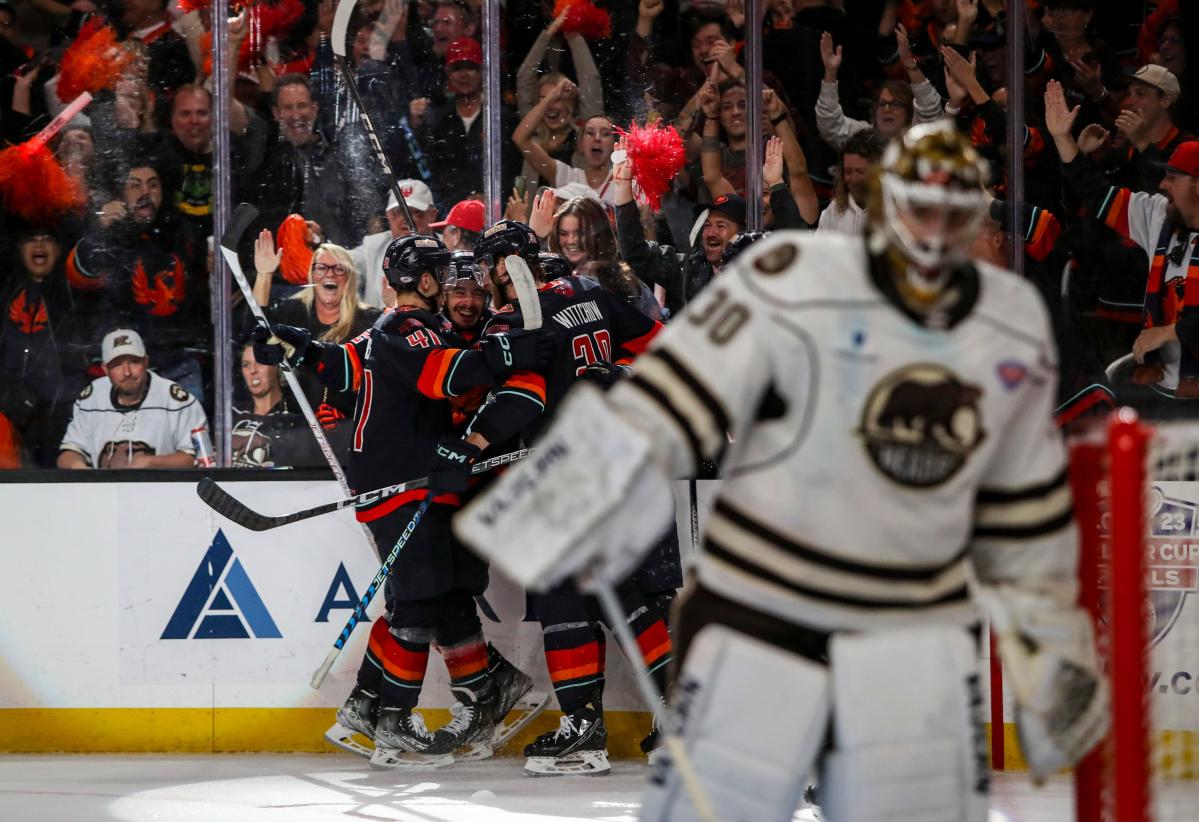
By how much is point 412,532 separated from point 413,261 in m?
0.74

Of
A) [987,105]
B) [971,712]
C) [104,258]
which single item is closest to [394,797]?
[104,258]

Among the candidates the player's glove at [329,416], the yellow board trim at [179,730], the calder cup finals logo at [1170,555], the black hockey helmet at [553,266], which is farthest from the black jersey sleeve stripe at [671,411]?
the player's glove at [329,416]

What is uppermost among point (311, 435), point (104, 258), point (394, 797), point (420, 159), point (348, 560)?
point (420, 159)

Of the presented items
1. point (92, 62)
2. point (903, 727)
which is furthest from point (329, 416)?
point (903, 727)

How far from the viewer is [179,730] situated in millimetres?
4582

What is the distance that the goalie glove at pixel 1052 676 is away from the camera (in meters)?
1.98

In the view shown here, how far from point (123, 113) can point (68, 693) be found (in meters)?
1.80

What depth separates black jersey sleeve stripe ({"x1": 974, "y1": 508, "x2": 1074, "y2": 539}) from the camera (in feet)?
6.61

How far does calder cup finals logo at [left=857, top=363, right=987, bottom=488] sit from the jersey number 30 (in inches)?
94.1

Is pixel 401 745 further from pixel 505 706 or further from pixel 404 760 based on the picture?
pixel 505 706

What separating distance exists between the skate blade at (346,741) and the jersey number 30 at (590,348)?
1.18 metres

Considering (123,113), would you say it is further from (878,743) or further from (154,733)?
(878,743)

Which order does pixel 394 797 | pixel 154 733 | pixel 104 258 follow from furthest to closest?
1. pixel 104 258
2. pixel 154 733
3. pixel 394 797

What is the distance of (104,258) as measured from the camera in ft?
16.2
